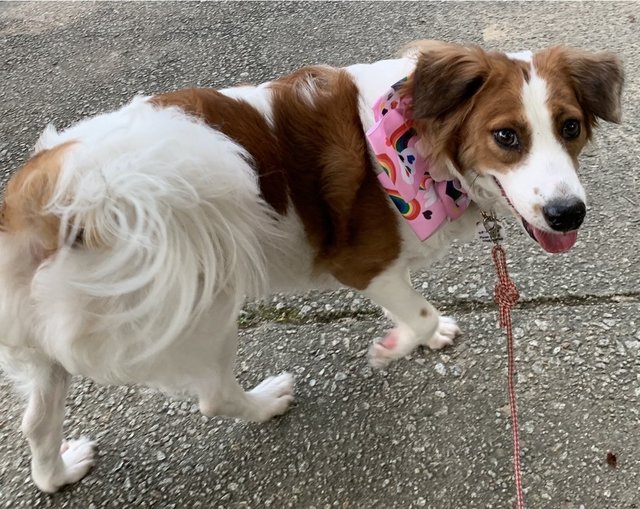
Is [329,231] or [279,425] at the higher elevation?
[329,231]

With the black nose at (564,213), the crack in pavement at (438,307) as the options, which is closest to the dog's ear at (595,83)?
the black nose at (564,213)

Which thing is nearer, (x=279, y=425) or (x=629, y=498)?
(x=629, y=498)

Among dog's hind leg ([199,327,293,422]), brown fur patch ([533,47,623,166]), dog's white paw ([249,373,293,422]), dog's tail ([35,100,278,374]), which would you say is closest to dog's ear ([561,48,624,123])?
brown fur patch ([533,47,623,166])

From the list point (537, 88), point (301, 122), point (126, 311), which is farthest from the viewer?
point (301, 122)

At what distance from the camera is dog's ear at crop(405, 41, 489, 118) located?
177cm

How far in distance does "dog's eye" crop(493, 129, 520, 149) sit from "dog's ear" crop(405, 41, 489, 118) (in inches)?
6.2

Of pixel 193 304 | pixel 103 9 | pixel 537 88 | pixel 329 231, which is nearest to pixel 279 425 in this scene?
pixel 329 231

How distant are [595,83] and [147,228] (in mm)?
1348

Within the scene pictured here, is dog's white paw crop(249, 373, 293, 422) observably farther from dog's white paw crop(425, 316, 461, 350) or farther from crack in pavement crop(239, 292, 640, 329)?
dog's white paw crop(425, 316, 461, 350)

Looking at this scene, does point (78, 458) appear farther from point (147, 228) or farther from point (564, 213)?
point (564, 213)

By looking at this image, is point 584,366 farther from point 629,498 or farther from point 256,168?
point 256,168

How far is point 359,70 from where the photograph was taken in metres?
2.03

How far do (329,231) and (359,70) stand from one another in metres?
0.53

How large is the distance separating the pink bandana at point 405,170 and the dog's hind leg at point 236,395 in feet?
2.16
